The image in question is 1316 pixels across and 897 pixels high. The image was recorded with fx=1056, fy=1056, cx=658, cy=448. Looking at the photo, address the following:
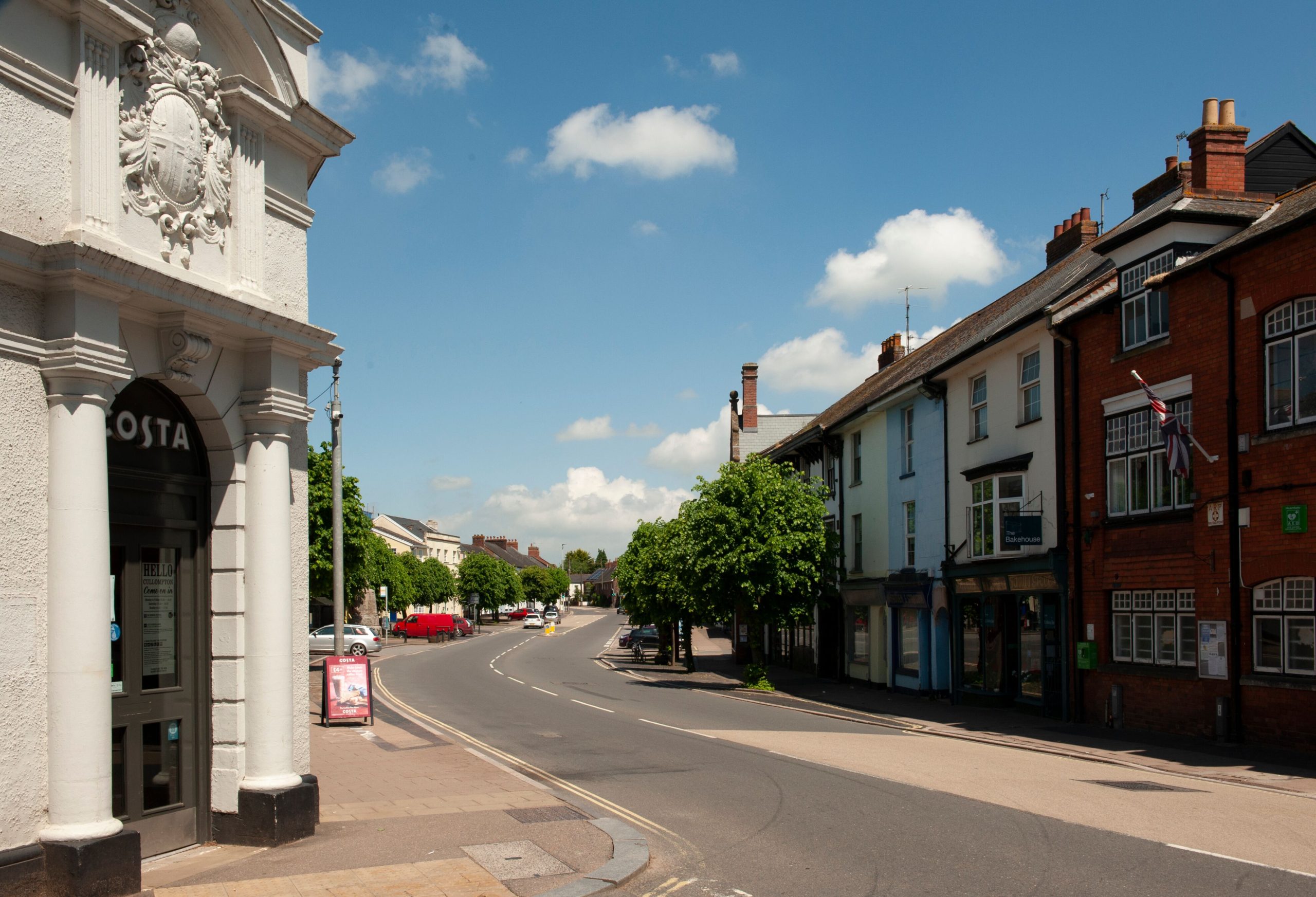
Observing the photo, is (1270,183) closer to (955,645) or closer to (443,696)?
(955,645)

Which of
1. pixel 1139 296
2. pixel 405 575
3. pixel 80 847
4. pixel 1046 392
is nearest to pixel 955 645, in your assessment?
pixel 1046 392

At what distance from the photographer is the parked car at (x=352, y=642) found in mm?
48500

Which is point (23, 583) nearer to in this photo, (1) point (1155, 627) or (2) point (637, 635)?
(1) point (1155, 627)

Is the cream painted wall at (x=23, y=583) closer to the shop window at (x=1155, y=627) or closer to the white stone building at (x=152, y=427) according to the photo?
the white stone building at (x=152, y=427)

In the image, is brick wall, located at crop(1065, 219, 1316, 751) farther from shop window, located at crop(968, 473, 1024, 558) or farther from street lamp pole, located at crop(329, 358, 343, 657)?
street lamp pole, located at crop(329, 358, 343, 657)

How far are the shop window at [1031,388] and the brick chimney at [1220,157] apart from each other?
455 centimetres

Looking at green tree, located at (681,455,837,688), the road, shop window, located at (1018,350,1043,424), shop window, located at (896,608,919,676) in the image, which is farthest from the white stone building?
shop window, located at (896,608,919,676)

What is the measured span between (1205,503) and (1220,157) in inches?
278

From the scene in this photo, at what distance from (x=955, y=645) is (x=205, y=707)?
66.9 feet

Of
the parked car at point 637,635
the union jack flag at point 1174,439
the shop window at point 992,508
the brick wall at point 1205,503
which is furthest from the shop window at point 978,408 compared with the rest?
the parked car at point 637,635

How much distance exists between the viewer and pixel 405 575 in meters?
78.2

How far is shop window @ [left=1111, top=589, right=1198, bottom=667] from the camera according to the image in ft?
58.8

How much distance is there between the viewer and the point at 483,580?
9606 centimetres

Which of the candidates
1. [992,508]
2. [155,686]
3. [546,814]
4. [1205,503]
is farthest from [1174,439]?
[155,686]
